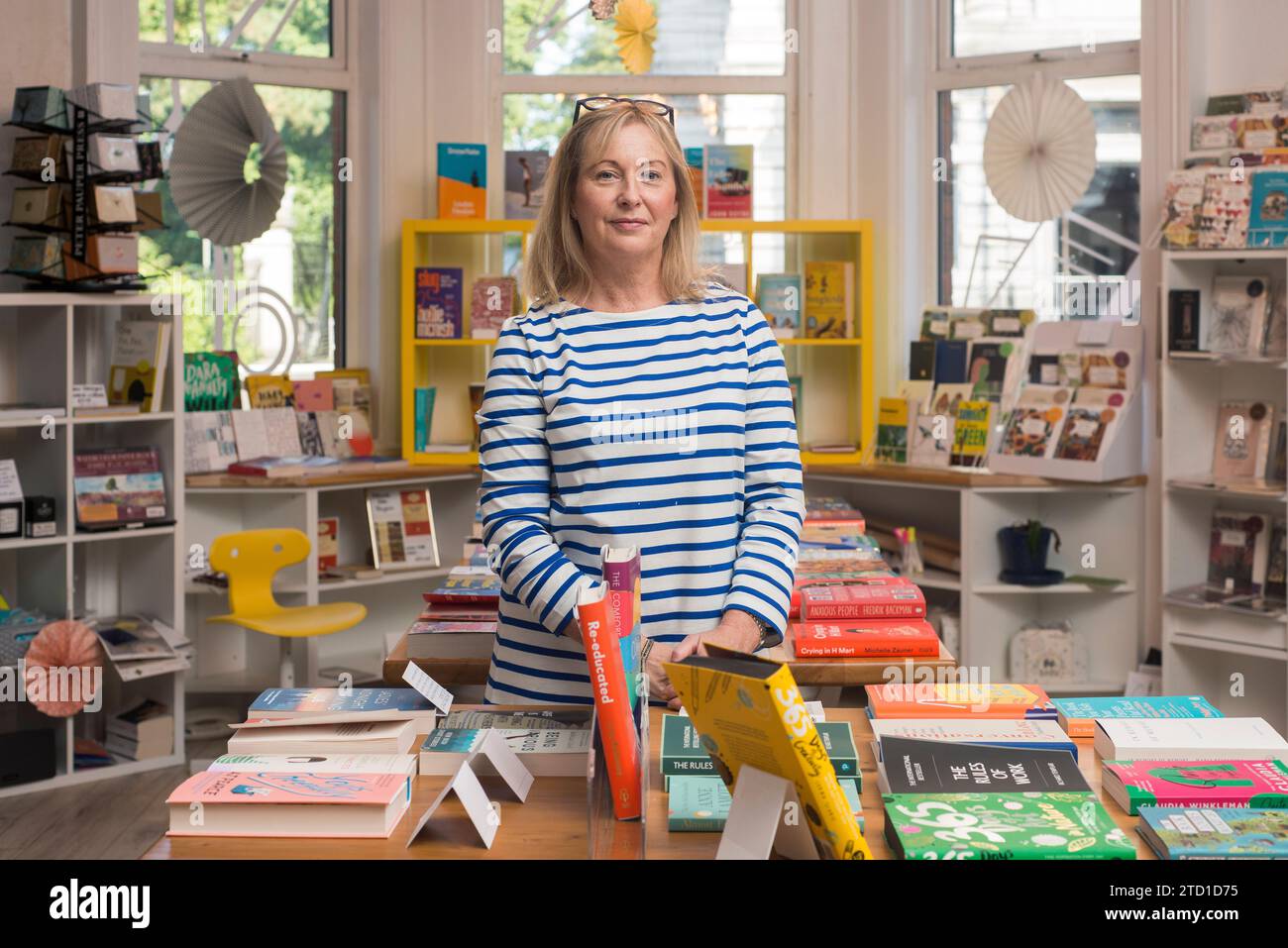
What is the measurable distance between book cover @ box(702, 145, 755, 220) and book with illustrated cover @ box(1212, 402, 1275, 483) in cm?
181

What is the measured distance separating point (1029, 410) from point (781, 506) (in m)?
3.05

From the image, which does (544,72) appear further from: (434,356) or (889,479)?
(889,479)

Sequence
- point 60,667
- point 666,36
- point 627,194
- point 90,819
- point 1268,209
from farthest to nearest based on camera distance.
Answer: point 666,36, point 60,667, point 1268,209, point 90,819, point 627,194

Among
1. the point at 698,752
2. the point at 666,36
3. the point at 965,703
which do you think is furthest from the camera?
the point at 666,36

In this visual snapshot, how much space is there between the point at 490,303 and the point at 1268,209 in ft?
8.44

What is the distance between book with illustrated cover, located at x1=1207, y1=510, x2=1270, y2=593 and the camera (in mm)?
4469

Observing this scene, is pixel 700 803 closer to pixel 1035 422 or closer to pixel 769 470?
pixel 769 470

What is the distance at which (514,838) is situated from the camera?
4.90 ft

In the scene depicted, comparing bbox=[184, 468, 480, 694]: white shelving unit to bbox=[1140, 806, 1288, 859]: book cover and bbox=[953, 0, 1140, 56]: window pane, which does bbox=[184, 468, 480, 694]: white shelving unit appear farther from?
bbox=[1140, 806, 1288, 859]: book cover

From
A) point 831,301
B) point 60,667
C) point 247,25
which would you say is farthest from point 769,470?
point 247,25

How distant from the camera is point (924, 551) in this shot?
5.01 metres

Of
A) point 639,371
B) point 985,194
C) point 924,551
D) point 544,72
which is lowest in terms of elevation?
point 924,551

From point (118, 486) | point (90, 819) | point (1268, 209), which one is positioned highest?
point (1268, 209)
